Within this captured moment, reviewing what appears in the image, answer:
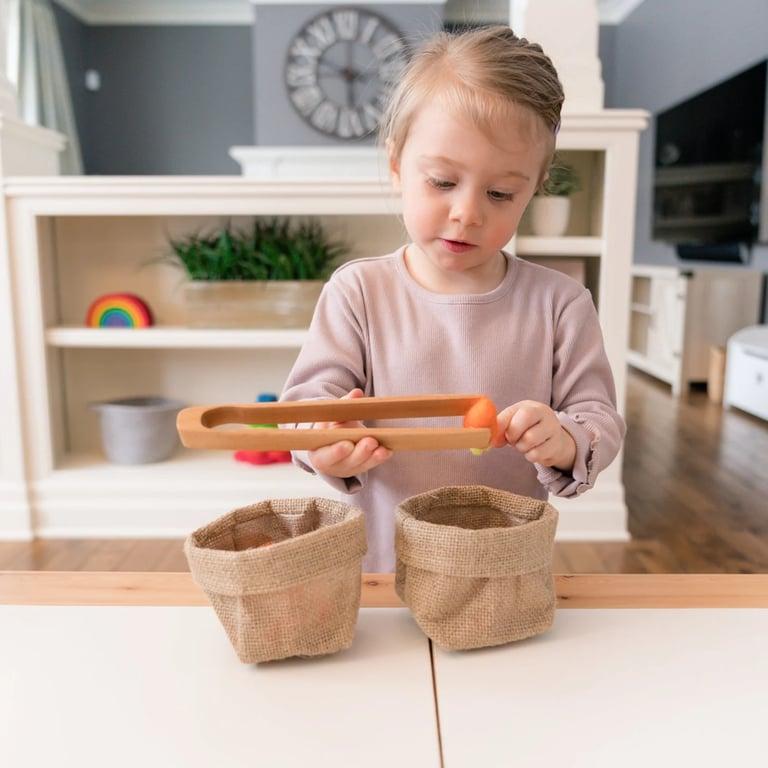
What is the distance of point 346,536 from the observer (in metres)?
0.52

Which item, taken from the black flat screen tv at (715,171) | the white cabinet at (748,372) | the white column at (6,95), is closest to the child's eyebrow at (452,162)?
the white column at (6,95)

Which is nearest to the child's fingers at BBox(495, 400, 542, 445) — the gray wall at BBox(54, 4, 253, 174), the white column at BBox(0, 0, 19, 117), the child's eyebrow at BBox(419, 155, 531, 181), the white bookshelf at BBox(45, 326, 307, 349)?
the child's eyebrow at BBox(419, 155, 531, 181)

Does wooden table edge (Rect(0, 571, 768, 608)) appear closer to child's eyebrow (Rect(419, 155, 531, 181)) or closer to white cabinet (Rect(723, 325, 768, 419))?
child's eyebrow (Rect(419, 155, 531, 181))

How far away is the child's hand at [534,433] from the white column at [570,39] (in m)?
1.55

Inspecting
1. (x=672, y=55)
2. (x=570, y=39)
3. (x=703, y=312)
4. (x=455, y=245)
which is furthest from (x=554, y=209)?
(x=672, y=55)

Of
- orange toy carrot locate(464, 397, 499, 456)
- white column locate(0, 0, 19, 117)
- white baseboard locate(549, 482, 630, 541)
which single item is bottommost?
white baseboard locate(549, 482, 630, 541)

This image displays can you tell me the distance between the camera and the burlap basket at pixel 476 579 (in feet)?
1.73

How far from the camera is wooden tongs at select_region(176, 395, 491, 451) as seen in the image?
0.47 m

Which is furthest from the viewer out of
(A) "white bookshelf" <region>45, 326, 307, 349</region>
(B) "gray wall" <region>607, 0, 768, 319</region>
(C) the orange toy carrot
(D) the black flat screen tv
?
(B) "gray wall" <region>607, 0, 768, 319</region>

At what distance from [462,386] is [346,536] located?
14.2 inches

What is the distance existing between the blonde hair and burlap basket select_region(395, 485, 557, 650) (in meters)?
0.35

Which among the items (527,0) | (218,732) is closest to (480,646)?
(218,732)

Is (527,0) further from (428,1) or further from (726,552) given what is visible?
(428,1)

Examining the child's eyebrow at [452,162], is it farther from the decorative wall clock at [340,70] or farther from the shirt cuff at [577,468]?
the decorative wall clock at [340,70]
